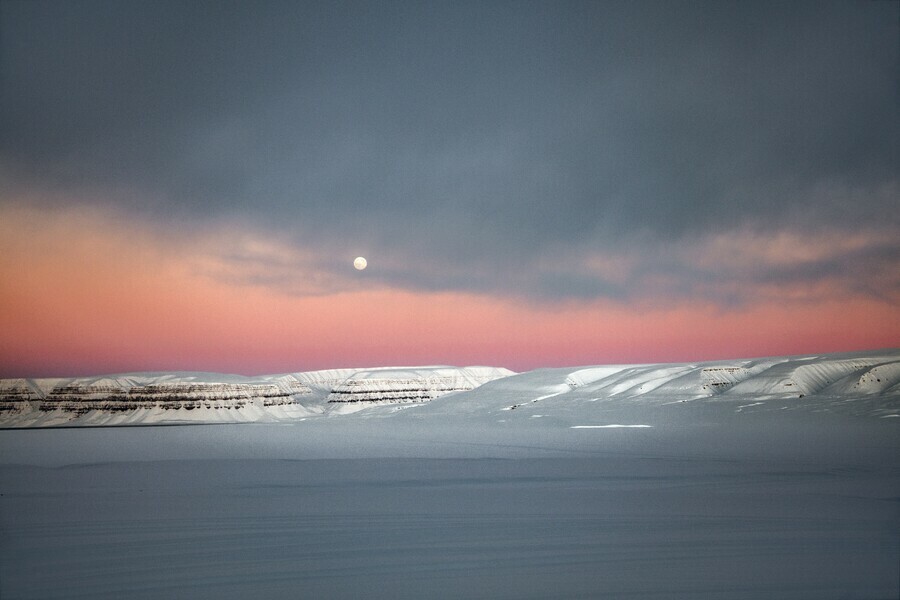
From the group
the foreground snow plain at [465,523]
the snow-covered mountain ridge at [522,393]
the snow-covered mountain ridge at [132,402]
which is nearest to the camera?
the foreground snow plain at [465,523]

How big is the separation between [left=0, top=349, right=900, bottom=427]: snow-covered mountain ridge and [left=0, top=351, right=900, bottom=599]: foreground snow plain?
1119 inches

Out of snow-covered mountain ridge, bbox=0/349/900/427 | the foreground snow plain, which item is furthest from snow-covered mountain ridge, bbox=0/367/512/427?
the foreground snow plain

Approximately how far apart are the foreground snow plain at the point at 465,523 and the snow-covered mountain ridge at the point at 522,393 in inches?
1119

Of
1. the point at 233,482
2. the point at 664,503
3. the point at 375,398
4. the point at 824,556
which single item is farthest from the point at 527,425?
the point at 375,398

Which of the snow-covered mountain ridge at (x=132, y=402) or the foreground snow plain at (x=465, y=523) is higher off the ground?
the snow-covered mountain ridge at (x=132, y=402)

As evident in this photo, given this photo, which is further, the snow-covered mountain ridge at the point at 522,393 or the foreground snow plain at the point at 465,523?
the snow-covered mountain ridge at the point at 522,393

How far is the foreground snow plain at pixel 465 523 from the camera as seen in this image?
9516 millimetres

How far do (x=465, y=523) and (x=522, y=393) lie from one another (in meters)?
72.1

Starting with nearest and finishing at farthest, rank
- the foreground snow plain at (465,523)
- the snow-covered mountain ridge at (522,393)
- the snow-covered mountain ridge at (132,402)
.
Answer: the foreground snow plain at (465,523) → the snow-covered mountain ridge at (522,393) → the snow-covered mountain ridge at (132,402)

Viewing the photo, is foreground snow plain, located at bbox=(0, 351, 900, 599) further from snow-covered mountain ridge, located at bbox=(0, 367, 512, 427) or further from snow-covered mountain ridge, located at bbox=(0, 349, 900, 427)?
snow-covered mountain ridge, located at bbox=(0, 367, 512, 427)

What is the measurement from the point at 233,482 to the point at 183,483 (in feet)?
4.45

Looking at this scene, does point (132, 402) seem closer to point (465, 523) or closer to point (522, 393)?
point (522, 393)

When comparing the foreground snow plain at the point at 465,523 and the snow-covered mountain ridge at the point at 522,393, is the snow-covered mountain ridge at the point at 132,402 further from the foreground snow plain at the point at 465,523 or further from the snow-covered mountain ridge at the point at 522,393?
the foreground snow plain at the point at 465,523

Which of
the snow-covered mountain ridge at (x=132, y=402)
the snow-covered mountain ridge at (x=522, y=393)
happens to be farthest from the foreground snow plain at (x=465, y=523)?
the snow-covered mountain ridge at (x=132, y=402)
